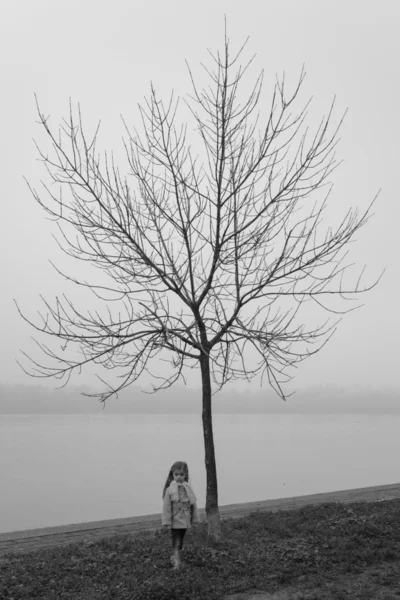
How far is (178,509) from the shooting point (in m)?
7.84

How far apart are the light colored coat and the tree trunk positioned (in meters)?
1.11

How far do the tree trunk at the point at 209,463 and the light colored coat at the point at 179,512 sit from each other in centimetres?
111

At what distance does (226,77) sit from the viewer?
8680 mm

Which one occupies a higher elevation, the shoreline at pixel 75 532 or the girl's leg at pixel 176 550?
the girl's leg at pixel 176 550

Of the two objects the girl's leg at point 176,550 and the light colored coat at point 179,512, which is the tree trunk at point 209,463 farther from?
the girl's leg at point 176,550

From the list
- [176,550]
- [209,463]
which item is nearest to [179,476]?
[176,550]

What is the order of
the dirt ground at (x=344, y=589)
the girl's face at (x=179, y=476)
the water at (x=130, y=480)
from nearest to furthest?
the dirt ground at (x=344, y=589)
the girl's face at (x=179, y=476)
the water at (x=130, y=480)

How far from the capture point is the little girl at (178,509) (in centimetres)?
780

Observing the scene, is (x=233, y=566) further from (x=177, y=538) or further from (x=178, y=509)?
(x=178, y=509)

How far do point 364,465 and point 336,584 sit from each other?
46008 millimetres

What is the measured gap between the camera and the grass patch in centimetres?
695

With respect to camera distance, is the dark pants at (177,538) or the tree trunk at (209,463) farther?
the tree trunk at (209,463)

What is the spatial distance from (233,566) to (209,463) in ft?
5.47

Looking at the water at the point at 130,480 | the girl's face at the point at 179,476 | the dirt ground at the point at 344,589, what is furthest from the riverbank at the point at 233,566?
the water at the point at 130,480
